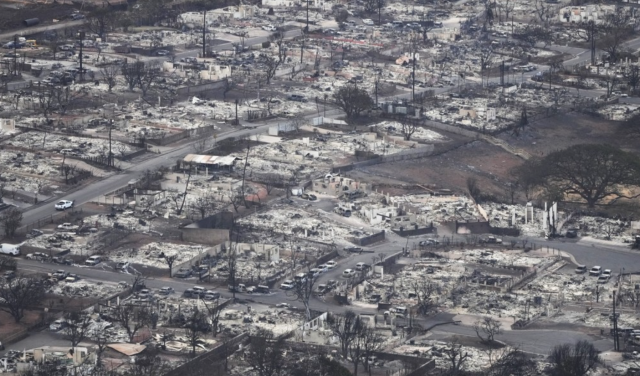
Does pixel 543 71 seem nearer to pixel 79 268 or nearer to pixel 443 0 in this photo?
pixel 443 0

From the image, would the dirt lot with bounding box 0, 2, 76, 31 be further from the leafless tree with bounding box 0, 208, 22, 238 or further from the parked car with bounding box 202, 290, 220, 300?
the parked car with bounding box 202, 290, 220, 300

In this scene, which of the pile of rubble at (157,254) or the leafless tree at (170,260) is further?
the pile of rubble at (157,254)

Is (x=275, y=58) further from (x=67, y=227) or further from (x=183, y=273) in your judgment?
(x=183, y=273)

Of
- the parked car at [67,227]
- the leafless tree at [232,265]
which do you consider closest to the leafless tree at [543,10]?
the parked car at [67,227]

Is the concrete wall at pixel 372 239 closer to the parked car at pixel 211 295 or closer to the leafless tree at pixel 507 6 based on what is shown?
the parked car at pixel 211 295

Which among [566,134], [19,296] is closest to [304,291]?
[19,296]

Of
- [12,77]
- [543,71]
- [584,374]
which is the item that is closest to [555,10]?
[543,71]
